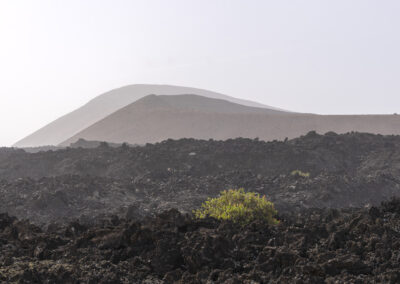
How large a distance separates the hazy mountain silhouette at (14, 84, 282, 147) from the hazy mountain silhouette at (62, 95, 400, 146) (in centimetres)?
4493

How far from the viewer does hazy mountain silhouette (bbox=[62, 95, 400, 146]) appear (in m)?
47.2

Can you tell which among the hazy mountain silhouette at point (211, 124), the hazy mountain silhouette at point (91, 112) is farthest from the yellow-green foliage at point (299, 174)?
the hazy mountain silhouette at point (91, 112)

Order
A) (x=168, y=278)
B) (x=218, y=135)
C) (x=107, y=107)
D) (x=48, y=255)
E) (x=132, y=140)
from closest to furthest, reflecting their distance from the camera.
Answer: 1. (x=168, y=278)
2. (x=48, y=255)
3. (x=218, y=135)
4. (x=132, y=140)
5. (x=107, y=107)

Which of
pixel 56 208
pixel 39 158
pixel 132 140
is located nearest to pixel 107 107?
pixel 132 140

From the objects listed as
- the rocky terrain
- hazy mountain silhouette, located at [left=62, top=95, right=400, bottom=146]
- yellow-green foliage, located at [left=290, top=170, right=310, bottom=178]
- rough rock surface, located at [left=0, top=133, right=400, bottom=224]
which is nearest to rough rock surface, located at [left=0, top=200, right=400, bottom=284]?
the rocky terrain

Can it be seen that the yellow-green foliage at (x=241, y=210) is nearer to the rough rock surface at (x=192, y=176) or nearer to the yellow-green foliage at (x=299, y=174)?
the rough rock surface at (x=192, y=176)

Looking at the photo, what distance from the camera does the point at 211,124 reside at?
180 ft

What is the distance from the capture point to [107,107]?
132000 millimetres

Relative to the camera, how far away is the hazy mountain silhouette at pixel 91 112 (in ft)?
362

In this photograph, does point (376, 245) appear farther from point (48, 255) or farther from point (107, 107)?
point (107, 107)

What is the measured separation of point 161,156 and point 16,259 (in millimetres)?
15430

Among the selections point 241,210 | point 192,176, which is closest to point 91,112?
point 192,176

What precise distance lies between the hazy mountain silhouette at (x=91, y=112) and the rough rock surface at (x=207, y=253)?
330 feet

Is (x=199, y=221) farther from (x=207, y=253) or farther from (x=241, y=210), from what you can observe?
(x=207, y=253)
